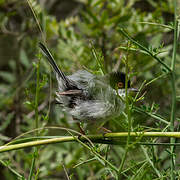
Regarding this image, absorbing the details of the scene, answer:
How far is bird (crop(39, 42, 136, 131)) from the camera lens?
1030 millimetres

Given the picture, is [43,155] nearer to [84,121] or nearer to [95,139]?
[84,121]

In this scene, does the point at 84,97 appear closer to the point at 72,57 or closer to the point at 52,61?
the point at 52,61

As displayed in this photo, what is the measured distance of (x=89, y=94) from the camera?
3.84 feet

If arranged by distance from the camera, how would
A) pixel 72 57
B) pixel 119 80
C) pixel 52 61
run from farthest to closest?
pixel 72 57 → pixel 52 61 → pixel 119 80

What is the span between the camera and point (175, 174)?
929 millimetres

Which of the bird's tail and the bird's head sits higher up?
the bird's tail

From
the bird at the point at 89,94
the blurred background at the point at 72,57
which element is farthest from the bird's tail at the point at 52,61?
the blurred background at the point at 72,57

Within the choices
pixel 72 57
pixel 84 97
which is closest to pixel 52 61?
pixel 84 97

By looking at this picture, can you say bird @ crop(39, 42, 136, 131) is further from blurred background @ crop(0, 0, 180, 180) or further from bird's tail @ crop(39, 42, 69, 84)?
blurred background @ crop(0, 0, 180, 180)

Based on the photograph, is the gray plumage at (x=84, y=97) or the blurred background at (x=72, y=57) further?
the blurred background at (x=72, y=57)

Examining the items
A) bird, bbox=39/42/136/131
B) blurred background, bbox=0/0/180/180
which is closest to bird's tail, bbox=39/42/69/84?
bird, bbox=39/42/136/131

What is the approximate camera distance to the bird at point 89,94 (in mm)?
1030

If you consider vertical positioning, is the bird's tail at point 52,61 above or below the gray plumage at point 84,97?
above

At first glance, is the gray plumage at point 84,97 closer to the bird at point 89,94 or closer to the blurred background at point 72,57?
the bird at point 89,94
